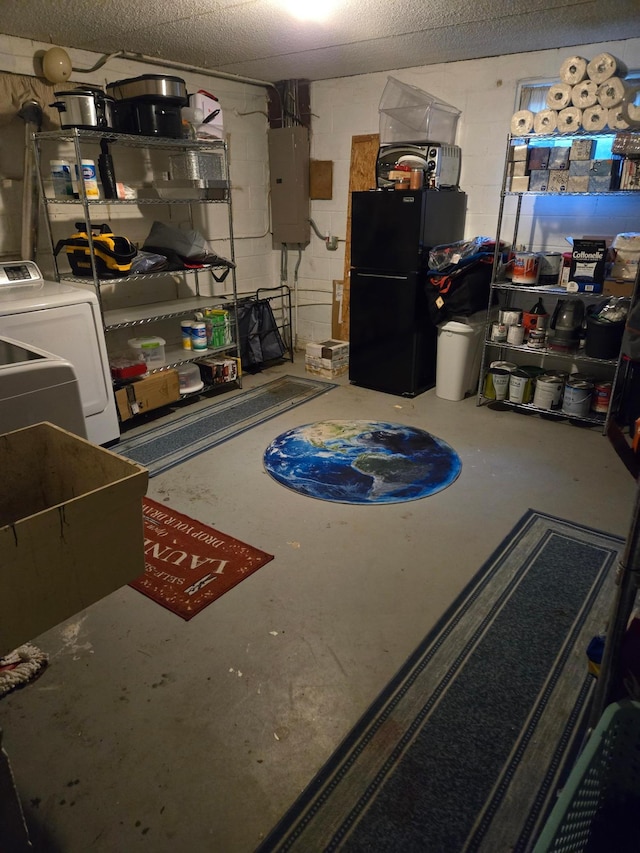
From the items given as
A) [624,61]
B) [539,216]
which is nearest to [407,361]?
[539,216]

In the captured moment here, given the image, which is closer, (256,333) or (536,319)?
(536,319)

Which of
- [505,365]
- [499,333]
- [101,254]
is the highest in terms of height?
[101,254]

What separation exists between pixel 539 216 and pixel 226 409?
2707mm

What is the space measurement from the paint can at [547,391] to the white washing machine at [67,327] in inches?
113

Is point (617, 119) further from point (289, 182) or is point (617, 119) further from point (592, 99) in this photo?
point (289, 182)

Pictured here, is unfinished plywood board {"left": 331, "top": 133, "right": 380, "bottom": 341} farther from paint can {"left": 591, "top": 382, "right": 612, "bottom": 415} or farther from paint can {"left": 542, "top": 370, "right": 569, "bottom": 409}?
paint can {"left": 591, "top": 382, "right": 612, "bottom": 415}

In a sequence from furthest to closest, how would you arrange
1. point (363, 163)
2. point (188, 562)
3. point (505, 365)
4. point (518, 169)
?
point (363, 163) < point (505, 365) < point (518, 169) < point (188, 562)

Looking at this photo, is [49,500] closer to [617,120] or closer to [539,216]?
[617,120]

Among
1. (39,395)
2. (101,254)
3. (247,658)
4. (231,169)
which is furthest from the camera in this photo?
(231,169)

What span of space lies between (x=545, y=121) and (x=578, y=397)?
174 cm

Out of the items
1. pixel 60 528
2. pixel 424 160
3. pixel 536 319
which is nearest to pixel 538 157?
pixel 424 160

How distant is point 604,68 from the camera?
Result: 3.09 metres

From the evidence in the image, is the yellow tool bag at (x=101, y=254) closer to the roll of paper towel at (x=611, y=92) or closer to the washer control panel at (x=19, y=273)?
the washer control panel at (x=19, y=273)

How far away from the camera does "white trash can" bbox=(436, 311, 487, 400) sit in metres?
4.06
